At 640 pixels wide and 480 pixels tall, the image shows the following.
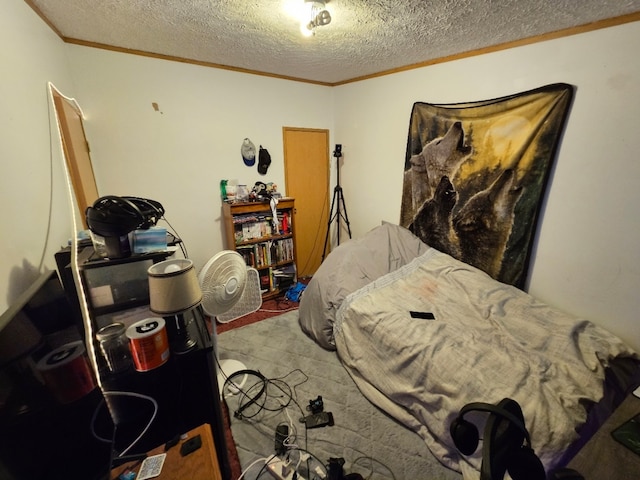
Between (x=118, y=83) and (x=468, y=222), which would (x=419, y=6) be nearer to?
(x=468, y=222)

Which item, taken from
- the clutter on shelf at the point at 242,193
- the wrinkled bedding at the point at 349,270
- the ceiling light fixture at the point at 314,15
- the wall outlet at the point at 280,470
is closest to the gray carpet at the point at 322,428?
the wall outlet at the point at 280,470

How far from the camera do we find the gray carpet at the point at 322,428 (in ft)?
4.73

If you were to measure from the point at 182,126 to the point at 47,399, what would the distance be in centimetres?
258

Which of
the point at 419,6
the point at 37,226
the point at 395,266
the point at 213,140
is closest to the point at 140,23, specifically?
the point at 213,140

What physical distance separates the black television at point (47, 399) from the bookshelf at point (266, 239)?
1.99 m

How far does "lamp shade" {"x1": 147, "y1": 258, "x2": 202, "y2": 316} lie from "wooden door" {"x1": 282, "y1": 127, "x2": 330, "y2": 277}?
2358 mm

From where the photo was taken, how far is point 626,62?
61.8 inches

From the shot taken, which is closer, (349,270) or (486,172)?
(486,172)

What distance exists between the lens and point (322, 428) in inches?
64.4

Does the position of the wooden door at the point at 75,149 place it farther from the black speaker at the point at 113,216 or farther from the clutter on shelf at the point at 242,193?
the clutter on shelf at the point at 242,193

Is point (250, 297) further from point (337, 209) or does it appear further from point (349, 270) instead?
point (337, 209)

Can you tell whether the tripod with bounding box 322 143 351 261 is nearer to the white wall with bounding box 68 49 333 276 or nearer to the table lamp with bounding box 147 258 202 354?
the white wall with bounding box 68 49 333 276

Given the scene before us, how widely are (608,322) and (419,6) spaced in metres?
2.33

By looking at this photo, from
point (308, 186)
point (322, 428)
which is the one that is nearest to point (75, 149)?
point (308, 186)
